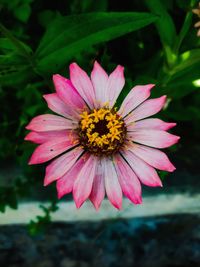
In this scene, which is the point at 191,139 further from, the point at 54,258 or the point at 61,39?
the point at 61,39

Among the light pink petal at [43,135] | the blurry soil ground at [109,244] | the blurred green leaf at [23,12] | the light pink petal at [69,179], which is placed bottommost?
the blurry soil ground at [109,244]

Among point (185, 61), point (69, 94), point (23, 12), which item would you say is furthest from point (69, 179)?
point (23, 12)

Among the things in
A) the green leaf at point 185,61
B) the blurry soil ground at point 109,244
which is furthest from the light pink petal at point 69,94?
the blurry soil ground at point 109,244

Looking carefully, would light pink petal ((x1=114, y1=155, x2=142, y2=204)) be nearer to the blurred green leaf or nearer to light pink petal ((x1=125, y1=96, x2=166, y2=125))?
light pink petal ((x1=125, y1=96, x2=166, y2=125))

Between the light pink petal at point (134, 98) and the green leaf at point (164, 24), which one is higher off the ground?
the green leaf at point (164, 24)

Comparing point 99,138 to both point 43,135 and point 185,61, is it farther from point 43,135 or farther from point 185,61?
point 185,61

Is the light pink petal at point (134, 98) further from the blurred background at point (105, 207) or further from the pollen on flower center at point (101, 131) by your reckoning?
the blurred background at point (105, 207)

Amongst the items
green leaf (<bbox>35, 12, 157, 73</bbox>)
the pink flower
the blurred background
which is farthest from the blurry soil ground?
green leaf (<bbox>35, 12, 157, 73</bbox>)

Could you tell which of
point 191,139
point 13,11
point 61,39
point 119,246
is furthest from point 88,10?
point 119,246
